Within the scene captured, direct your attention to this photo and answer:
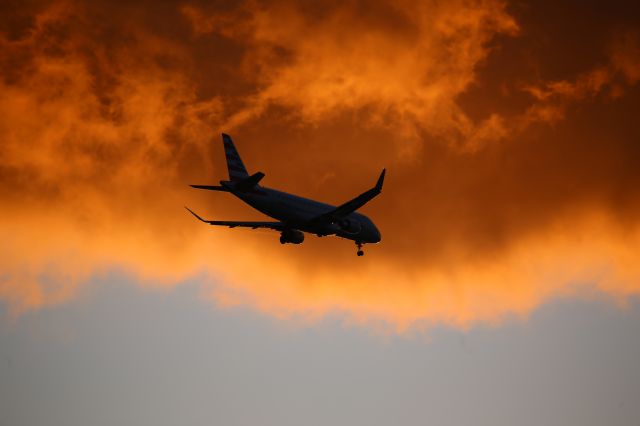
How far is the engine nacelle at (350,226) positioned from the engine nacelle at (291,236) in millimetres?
3758

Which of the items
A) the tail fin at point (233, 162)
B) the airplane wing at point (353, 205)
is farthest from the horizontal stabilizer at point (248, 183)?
the airplane wing at point (353, 205)

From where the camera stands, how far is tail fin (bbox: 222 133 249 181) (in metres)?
69.8

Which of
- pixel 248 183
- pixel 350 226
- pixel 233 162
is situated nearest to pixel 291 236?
pixel 350 226

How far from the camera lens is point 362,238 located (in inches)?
3108

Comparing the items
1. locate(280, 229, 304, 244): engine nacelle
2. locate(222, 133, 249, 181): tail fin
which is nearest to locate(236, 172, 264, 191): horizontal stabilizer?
locate(222, 133, 249, 181): tail fin

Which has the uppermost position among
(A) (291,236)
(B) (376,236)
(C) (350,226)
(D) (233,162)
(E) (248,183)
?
(D) (233,162)

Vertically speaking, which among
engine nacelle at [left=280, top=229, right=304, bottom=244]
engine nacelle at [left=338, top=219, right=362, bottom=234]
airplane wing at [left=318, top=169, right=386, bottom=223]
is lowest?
airplane wing at [left=318, top=169, right=386, bottom=223]

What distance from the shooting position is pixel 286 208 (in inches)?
2721

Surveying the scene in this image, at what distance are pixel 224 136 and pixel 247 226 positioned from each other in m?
8.75

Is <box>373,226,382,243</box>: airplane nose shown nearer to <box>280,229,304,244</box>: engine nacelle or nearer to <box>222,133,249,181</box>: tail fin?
<box>280,229,304,244</box>: engine nacelle

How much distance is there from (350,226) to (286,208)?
7.97 metres

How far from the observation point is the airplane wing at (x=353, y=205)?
62.0m

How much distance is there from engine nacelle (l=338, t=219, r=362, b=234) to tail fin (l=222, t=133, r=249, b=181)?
374 inches

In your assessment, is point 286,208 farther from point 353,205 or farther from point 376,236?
point 376,236
